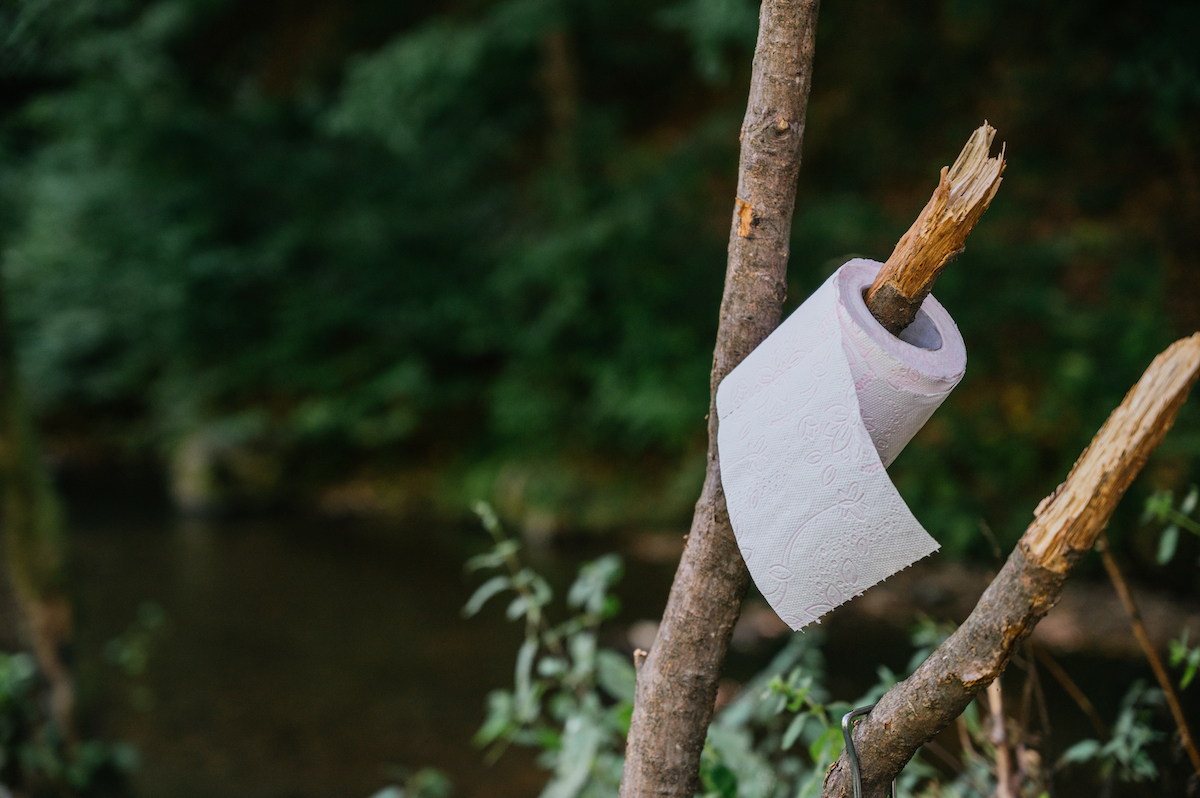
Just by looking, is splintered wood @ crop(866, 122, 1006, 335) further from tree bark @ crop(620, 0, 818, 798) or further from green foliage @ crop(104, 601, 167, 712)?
green foliage @ crop(104, 601, 167, 712)

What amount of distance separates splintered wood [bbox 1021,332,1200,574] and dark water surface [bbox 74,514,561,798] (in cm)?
292

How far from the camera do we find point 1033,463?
5094 mm

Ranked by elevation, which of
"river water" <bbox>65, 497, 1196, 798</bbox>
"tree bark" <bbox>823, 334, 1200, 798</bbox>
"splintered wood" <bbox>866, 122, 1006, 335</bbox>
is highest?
"splintered wood" <bbox>866, 122, 1006, 335</bbox>

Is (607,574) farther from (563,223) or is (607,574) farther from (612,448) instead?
(612,448)

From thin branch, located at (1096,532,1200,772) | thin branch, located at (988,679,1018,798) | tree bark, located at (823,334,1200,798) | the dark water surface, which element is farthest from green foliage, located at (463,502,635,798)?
the dark water surface

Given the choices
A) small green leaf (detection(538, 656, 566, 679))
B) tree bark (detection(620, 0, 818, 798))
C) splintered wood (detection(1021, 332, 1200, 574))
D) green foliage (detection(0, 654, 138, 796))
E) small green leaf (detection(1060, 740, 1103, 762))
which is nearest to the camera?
splintered wood (detection(1021, 332, 1200, 574))

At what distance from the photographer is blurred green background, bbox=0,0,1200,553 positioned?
5316 millimetres

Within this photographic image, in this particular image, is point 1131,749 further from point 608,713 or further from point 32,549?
point 32,549

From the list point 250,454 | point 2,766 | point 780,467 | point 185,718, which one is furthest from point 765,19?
point 250,454

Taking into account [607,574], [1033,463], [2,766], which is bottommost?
[1033,463]

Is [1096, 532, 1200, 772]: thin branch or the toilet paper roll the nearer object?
the toilet paper roll

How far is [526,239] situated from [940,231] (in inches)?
216

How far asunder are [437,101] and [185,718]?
408cm

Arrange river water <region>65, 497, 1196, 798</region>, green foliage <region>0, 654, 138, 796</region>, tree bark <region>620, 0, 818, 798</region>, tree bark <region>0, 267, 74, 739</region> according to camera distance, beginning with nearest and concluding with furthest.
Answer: tree bark <region>620, 0, 818, 798</region> → green foliage <region>0, 654, 138, 796</region> → tree bark <region>0, 267, 74, 739</region> → river water <region>65, 497, 1196, 798</region>
